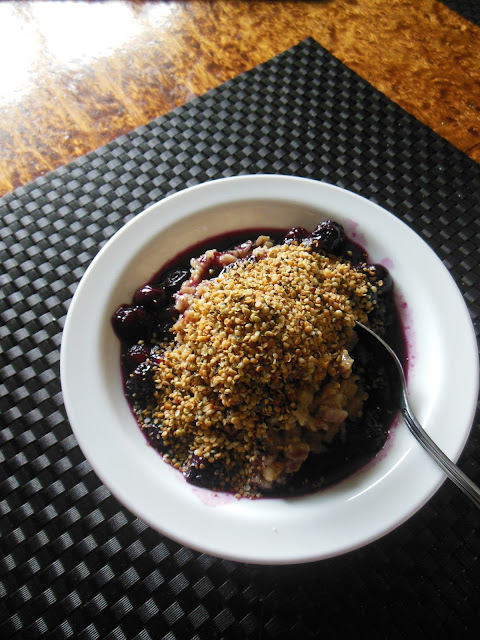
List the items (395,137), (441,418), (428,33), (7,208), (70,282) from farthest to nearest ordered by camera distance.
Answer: (428,33) < (395,137) < (7,208) < (70,282) < (441,418)

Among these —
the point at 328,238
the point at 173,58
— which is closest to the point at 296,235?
the point at 328,238

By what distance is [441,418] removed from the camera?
0.99 m

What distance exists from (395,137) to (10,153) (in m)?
1.23

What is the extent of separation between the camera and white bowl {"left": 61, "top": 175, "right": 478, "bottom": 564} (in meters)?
0.90

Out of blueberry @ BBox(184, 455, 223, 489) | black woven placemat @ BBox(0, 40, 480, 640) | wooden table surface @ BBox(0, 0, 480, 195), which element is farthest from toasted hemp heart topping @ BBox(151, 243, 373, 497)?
wooden table surface @ BBox(0, 0, 480, 195)

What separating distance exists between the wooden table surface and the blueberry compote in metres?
0.69

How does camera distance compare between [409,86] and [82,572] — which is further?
[409,86]

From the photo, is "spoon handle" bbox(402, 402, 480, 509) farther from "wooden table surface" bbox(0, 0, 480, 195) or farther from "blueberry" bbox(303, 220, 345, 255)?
"wooden table surface" bbox(0, 0, 480, 195)

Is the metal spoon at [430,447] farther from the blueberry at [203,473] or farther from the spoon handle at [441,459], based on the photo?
the blueberry at [203,473]

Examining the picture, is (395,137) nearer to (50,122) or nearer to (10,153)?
(50,122)

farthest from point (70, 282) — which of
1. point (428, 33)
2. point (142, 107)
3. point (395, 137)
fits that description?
point (428, 33)

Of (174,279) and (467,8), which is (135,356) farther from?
(467,8)

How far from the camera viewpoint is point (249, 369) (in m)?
0.99

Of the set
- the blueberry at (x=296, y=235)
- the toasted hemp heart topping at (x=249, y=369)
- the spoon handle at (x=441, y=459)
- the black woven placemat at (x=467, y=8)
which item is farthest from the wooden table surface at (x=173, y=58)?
the spoon handle at (x=441, y=459)
